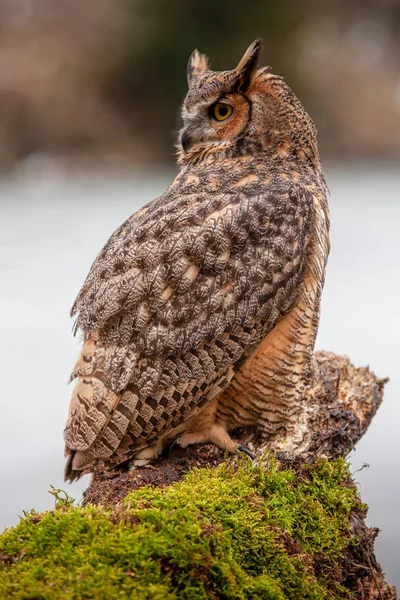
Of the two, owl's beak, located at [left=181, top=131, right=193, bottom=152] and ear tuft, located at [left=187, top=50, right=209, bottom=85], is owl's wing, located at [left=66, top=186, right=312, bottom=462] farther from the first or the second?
ear tuft, located at [left=187, top=50, right=209, bottom=85]

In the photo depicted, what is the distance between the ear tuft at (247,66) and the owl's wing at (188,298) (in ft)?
1.49

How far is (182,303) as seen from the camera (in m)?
2.34

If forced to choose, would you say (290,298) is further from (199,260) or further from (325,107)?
(325,107)

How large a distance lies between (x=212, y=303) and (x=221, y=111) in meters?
0.79

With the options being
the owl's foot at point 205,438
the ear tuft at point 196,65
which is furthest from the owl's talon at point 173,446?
the ear tuft at point 196,65

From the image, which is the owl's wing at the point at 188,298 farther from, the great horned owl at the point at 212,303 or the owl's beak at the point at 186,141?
the owl's beak at the point at 186,141

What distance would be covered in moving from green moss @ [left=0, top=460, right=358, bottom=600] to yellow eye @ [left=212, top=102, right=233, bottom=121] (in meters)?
1.24

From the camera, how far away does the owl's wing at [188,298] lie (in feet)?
7.62

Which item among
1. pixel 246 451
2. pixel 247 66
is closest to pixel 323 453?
pixel 246 451

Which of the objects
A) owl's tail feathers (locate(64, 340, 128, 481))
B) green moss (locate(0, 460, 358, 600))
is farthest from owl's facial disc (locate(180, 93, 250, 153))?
green moss (locate(0, 460, 358, 600))

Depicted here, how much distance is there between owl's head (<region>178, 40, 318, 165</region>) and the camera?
8.72 feet

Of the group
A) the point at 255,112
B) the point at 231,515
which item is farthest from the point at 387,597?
the point at 255,112

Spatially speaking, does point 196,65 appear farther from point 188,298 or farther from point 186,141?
point 188,298

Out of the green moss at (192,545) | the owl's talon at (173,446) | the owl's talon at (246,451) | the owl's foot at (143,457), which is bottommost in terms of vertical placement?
the green moss at (192,545)
